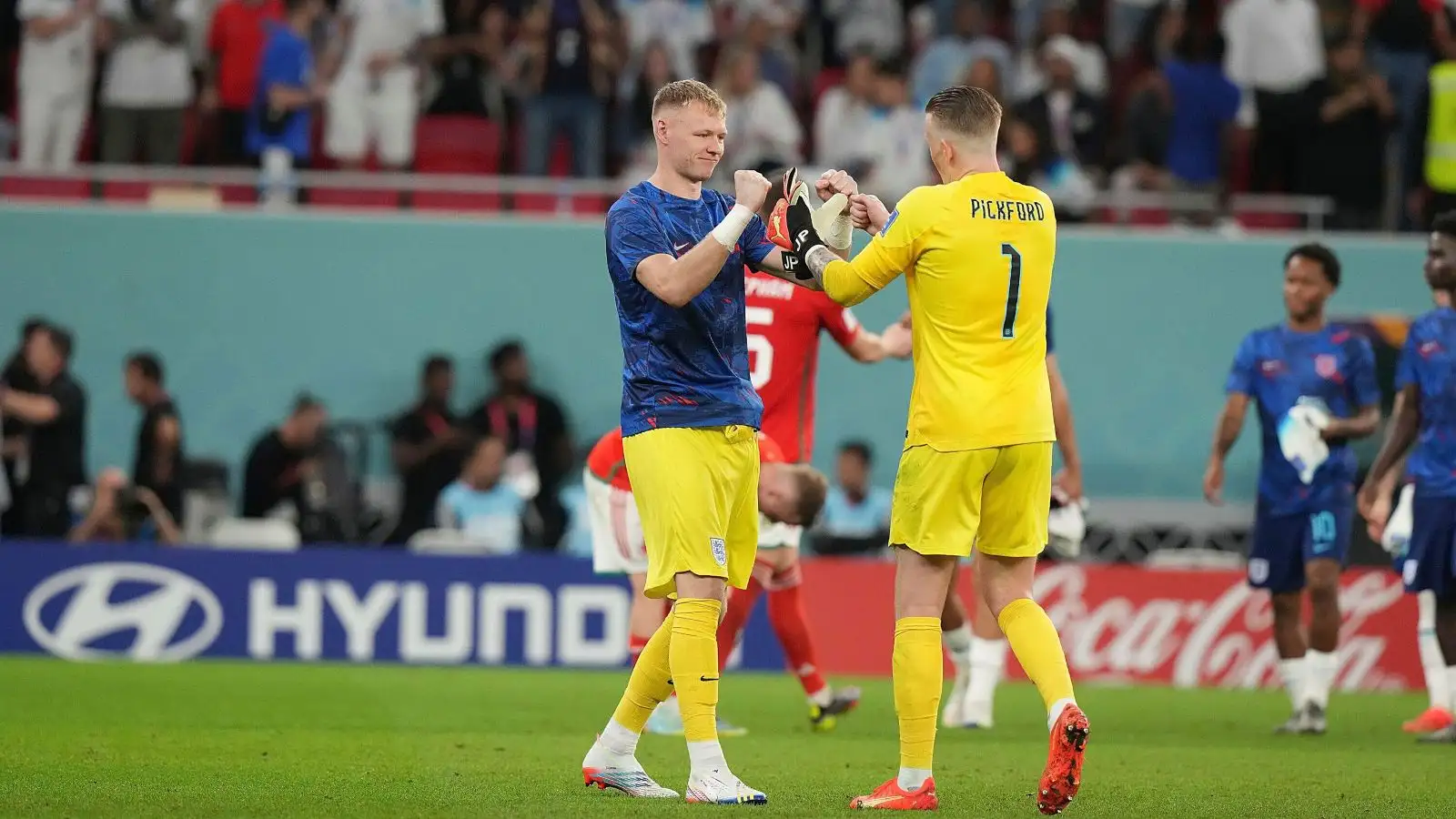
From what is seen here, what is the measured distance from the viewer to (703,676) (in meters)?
7.14

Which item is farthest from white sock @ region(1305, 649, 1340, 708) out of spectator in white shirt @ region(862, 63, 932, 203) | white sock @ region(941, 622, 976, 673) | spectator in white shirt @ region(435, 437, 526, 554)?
spectator in white shirt @ region(862, 63, 932, 203)

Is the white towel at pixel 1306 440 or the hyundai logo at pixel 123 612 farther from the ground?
the white towel at pixel 1306 440

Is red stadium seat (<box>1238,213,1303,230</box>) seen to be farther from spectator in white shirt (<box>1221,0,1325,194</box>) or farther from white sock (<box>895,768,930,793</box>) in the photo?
white sock (<box>895,768,930,793</box>)

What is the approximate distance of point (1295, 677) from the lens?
37.4 feet

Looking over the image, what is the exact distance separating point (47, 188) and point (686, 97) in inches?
505

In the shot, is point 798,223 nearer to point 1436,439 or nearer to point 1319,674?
point 1436,439

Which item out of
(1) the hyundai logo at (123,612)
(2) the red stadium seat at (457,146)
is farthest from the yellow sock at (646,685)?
(2) the red stadium seat at (457,146)

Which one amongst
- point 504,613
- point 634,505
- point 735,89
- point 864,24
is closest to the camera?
point 634,505

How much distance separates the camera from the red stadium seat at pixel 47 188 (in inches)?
728

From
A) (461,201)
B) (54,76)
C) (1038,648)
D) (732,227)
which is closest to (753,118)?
(461,201)

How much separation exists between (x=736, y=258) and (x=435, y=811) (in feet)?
7.37

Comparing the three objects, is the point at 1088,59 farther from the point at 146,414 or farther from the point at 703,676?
the point at 703,676

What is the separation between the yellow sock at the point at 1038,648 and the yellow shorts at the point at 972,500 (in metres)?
0.21

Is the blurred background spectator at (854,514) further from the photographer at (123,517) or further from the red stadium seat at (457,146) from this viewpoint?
the photographer at (123,517)
